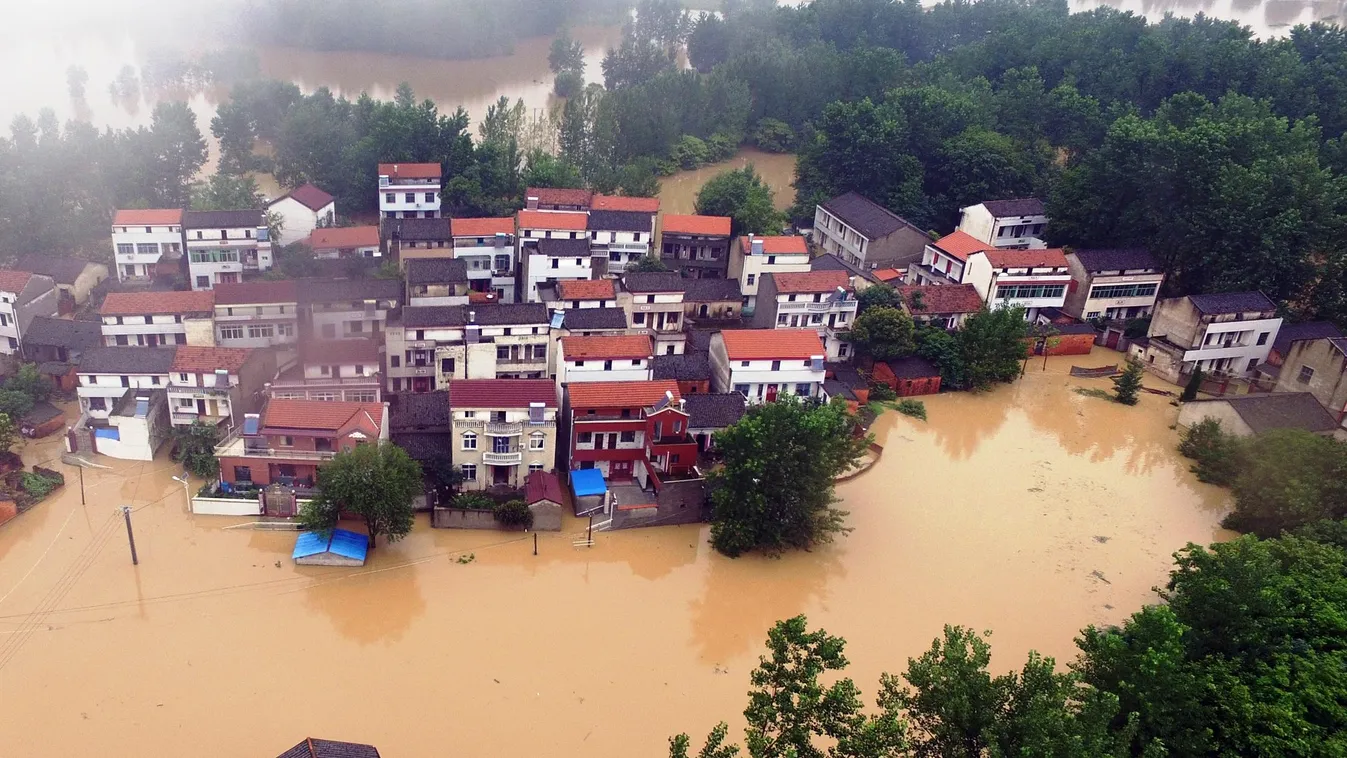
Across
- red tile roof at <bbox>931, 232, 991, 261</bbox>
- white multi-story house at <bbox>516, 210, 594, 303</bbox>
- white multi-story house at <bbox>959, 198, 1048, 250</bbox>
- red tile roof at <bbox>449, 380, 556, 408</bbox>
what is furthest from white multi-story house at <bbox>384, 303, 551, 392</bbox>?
white multi-story house at <bbox>959, 198, 1048, 250</bbox>

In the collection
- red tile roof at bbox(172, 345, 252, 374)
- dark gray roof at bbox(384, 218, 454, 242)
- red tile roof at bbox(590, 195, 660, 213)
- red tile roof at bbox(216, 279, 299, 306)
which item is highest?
red tile roof at bbox(590, 195, 660, 213)

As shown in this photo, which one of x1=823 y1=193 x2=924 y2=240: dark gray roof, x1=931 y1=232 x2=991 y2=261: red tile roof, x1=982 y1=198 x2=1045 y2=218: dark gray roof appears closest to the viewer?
x1=931 y1=232 x2=991 y2=261: red tile roof

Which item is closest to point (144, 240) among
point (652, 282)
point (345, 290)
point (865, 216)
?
point (345, 290)

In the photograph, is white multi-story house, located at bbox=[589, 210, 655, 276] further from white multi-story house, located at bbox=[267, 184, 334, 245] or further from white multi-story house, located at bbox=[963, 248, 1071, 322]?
white multi-story house, located at bbox=[963, 248, 1071, 322]

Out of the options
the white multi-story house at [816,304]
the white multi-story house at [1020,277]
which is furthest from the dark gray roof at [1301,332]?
the white multi-story house at [816,304]

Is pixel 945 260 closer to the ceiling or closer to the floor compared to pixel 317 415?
closer to the ceiling

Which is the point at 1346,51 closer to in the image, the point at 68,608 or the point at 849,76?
the point at 849,76

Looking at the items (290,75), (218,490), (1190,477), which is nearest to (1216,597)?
(1190,477)

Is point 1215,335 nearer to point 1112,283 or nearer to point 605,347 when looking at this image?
point 1112,283
